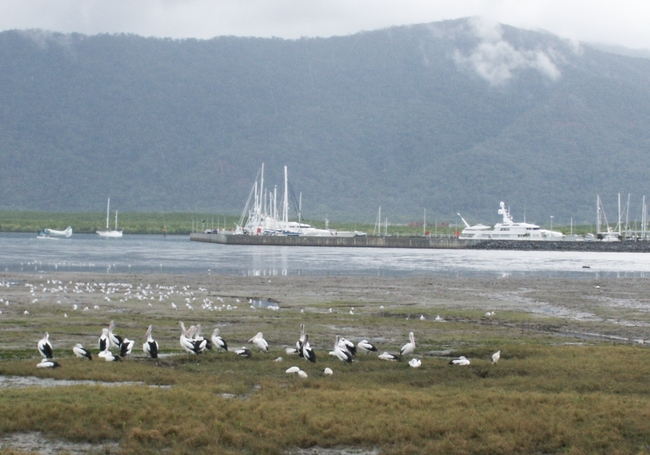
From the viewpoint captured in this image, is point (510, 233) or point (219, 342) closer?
point (219, 342)

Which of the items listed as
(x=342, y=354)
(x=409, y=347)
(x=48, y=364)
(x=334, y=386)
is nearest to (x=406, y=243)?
(x=409, y=347)

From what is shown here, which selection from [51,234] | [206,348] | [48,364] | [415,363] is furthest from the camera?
[51,234]

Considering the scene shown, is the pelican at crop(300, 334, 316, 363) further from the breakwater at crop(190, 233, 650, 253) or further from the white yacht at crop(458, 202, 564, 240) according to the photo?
the white yacht at crop(458, 202, 564, 240)

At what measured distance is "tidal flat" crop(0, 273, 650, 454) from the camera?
535 inches

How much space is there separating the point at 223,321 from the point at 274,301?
8674mm

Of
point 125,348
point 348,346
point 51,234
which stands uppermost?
point 51,234

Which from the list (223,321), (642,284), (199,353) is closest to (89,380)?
(199,353)

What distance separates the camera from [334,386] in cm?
1678

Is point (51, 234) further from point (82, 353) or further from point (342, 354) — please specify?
point (342, 354)

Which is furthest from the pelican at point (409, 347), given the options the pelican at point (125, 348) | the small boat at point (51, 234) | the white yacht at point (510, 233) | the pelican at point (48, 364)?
the small boat at point (51, 234)

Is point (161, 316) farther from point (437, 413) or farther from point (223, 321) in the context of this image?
point (437, 413)

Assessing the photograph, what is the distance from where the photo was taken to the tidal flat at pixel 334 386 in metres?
13.6

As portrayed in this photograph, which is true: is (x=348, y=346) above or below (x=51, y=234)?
below

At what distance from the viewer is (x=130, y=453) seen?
42.2 feet
